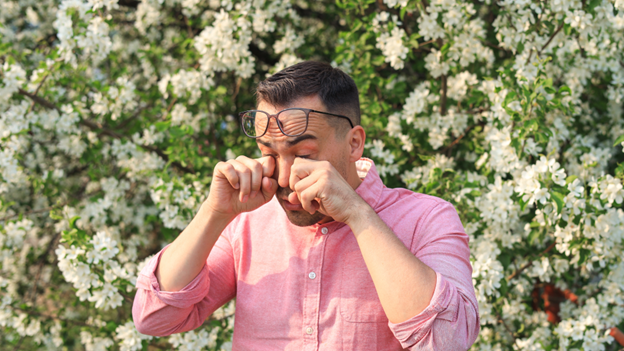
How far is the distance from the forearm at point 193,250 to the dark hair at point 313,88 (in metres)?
0.41

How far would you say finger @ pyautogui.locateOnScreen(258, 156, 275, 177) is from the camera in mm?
1470

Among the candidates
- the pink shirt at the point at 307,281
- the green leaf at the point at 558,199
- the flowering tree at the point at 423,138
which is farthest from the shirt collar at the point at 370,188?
the green leaf at the point at 558,199

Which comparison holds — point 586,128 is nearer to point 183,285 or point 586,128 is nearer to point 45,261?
point 183,285

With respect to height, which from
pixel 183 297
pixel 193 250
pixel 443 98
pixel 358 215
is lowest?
pixel 183 297

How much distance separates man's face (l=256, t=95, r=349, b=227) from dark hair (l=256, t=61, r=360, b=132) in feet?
0.08

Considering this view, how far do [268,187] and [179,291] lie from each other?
420 mm

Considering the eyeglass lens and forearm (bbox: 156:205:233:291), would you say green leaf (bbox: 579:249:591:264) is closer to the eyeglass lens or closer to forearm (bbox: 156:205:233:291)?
the eyeglass lens

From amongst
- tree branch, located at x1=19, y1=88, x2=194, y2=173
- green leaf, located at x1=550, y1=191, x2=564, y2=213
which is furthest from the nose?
tree branch, located at x1=19, y1=88, x2=194, y2=173

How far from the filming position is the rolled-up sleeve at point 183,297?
1.50 m

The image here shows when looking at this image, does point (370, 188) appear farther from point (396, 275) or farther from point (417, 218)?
point (396, 275)

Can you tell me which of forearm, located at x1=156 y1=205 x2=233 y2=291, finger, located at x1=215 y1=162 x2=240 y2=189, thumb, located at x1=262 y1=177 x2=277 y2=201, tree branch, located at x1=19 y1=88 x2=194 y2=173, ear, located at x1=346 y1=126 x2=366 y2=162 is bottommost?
forearm, located at x1=156 y1=205 x2=233 y2=291

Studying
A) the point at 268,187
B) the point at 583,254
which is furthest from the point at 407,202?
the point at 583,254

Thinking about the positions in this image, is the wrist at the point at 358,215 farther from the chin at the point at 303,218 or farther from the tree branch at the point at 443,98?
the tree branch at the point at 443,98

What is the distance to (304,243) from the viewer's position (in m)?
1.59
